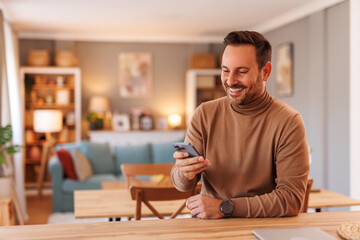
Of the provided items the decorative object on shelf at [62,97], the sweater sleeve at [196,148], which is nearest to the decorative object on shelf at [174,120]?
the decorative object on shelf at [62,97]

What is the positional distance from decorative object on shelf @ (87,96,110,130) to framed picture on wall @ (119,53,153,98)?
0.54 m

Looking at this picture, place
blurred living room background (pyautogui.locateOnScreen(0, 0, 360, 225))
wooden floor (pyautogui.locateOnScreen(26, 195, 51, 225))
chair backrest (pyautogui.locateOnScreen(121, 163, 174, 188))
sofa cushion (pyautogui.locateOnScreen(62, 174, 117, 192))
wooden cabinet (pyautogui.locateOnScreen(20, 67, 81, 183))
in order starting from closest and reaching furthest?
chair backrest (pyautogui.locateOnScreen(121, 163, 174, 188)), blurred living room background (pyautogui.locateOnScreen(0, 0, 360, 225)), wooden floor (pyautogui.locateOnScreen(26, 195, 51, 225)), sofa cushion (pyautogui.locateOnScreen(62, 174, 117, 192)), wooden cabinet (pyautogui.locateOnScreen(20, 67, 81, 183))

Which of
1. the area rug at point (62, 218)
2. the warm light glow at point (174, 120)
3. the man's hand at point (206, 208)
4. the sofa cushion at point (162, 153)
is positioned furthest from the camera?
the warm light glow at point (174, 120)

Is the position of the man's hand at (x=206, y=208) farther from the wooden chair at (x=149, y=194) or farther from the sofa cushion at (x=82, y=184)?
the sofa cushion at (x=82, y=184)

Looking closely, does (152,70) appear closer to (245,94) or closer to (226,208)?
(245,94)

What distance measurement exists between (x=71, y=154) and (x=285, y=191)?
4.67m

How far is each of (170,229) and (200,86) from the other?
6.25 metres

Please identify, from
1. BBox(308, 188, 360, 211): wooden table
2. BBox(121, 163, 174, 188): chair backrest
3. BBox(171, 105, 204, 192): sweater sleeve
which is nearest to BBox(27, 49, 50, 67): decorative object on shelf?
BBox(121, 163, 174, 188): chair backrest

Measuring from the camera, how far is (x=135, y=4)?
538 centimetres

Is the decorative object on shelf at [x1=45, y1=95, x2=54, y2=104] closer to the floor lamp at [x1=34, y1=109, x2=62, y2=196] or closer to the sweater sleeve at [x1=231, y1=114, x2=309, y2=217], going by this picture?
the floor lamp at [x1=34, y1=109, x2=62, y2=196]

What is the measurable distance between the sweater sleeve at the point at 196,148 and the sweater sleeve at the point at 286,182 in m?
0.23

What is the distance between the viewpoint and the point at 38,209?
5.87 m

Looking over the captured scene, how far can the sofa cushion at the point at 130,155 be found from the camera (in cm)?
630

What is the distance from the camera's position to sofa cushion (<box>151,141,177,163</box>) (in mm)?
6402
